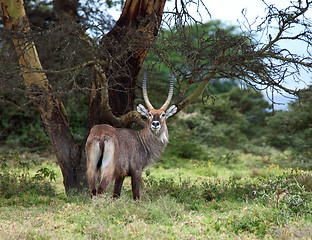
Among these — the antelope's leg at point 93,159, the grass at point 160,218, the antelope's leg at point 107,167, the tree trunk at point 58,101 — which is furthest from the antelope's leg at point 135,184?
the tree trunk at point 58,101

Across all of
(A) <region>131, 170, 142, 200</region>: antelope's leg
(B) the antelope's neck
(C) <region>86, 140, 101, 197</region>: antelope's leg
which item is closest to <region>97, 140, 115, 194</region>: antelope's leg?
(C) <region>86, 140, 101, 197</region>: antelope's leg

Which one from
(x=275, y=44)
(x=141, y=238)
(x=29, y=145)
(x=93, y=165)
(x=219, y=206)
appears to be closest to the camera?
(x=141, y=238)

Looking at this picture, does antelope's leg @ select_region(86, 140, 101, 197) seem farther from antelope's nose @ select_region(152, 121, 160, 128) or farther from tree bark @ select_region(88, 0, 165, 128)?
tree bark @ select_region(88, 0, 165, 128)

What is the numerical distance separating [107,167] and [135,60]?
10.6ft

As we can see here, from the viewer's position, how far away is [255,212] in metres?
5.55

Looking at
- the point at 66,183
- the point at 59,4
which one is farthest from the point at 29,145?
the point at 66,183

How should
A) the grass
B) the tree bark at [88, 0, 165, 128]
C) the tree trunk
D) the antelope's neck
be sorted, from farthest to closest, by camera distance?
the tree bark at [88, 0, 165, 128] < the tree trunk < the antelope's neck < the grass

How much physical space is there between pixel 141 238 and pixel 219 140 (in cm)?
1573

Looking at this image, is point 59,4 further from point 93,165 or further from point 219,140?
point 219,140

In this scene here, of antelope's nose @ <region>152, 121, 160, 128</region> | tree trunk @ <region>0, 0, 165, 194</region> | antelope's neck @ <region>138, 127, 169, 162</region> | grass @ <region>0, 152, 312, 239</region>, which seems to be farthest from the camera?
tree trunk @ <region>0, 0, 165, 194</region>

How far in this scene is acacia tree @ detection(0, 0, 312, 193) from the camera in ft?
24.3

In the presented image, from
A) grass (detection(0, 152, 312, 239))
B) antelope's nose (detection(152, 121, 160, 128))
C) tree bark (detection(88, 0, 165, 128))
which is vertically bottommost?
grass (detection(0, 152, 312, 239))

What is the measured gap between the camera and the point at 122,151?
6.84 meters

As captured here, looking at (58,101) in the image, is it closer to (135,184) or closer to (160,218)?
(135,184)
